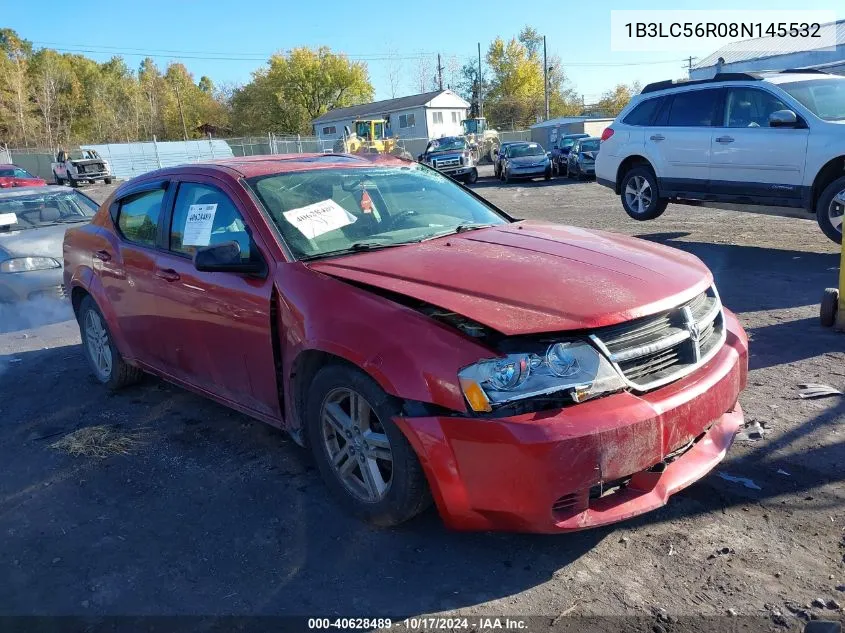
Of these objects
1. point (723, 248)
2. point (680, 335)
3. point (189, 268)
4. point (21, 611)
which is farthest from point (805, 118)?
point (21, 611)

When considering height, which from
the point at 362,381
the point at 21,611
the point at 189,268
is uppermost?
the point at 189,268

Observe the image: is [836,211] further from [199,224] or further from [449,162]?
[449,162]

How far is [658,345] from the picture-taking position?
111 inches

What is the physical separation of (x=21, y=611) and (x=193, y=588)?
67 centimetres

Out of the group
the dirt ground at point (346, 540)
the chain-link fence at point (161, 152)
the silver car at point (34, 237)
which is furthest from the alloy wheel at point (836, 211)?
the chain-link fence at point (161, 152)

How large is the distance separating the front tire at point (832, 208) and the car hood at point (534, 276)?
218 inches

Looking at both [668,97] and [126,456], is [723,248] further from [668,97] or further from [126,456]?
[126,456]

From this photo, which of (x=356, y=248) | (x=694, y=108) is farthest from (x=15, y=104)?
(x=356, y=248)

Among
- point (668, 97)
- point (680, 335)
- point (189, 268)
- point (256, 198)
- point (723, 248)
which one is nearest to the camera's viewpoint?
point (680, 335)

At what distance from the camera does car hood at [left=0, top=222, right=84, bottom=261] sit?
26.2 ft

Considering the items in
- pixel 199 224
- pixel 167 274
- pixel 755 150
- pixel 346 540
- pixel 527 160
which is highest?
pixel 755 150

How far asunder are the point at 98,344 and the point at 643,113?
27.3 feet

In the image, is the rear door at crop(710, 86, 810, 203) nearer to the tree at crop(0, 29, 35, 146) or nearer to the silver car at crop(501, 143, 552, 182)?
the silver car at crop(501, 143, 552, 182)

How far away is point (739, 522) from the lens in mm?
3027
